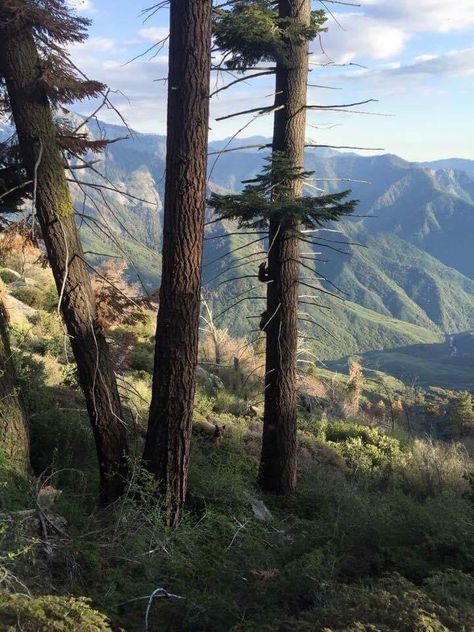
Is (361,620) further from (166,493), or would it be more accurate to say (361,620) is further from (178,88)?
(178,88)

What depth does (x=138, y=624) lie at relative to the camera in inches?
131

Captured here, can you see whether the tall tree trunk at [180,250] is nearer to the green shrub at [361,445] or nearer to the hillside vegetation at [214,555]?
the hillside vegetation at [214,555]

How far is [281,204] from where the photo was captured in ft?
23.8

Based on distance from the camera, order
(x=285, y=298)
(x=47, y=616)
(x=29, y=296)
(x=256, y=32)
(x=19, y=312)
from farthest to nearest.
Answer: (x=29, y=296) < (x=19, y=312) < (x=285, y=298) < (x=256, y=32) < (x=47, y=616)

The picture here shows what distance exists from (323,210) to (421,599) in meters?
5.57

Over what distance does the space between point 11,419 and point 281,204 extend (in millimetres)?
4308

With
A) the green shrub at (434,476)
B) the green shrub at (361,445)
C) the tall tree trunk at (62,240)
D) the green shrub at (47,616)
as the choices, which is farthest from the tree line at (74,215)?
the green shrub at (361,445)

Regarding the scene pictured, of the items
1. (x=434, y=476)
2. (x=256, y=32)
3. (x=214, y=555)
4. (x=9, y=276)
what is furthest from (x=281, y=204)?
(x=9, y=276)

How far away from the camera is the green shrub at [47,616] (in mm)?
2535

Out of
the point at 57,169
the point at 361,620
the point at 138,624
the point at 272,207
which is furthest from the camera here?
the point at 272,207

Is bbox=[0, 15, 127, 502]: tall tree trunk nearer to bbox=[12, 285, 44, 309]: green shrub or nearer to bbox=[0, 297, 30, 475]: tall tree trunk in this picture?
bbox=[0, 297, 30, 475]: tall tree trunk

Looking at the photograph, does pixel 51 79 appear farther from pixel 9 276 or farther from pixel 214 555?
pixel 9 276

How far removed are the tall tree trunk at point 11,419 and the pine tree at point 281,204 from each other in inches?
144

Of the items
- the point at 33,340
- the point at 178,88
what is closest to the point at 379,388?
the point at 33,340
